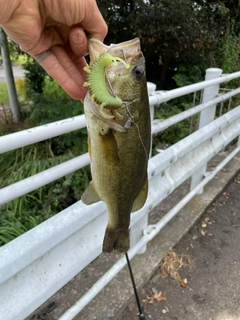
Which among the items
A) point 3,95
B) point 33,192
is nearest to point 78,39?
point 33,192

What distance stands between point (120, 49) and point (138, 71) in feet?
0.34

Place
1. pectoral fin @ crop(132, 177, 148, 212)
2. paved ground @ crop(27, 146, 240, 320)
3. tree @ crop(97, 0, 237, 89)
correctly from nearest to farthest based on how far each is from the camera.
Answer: pectoral fin @ crop(132, 177, 148, 212), paved ground @ crop(27, 146, 240, 320), tree @ crop(97, 0, 237, 89)

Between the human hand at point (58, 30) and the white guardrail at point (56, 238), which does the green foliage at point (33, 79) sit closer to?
the white guardrail at point (56, 238)

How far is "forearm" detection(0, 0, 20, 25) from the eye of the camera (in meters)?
1.20

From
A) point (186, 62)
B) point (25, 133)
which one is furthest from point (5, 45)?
point (25, 133)

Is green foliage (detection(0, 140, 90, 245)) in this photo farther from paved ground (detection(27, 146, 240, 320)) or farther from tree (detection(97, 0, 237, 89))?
tree (detection(97, 0, 237, 89))

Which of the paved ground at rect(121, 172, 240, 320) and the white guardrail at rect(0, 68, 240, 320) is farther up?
the white guardrail at rect(0, 68, 240, 320)

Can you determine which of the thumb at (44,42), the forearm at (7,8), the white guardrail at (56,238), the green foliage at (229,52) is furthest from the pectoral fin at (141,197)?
the green foliage at (229,52)

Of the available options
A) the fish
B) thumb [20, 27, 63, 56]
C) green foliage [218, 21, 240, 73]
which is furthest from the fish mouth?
green foliage [218, 21, 240, 73]

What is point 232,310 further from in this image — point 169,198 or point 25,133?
point 25,133

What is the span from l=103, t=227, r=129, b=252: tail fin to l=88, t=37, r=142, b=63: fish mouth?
812 millimetres

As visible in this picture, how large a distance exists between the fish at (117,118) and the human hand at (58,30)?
0.31ft

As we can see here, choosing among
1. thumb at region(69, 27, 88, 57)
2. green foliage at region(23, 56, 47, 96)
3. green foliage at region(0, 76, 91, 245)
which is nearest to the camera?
thumb at region(69, 27, 88, 57)

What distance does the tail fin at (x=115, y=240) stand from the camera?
5.24 feet
